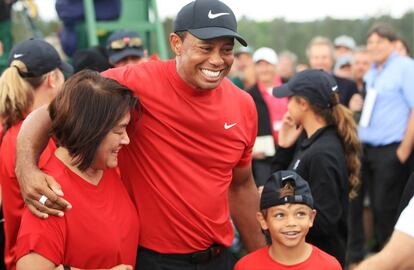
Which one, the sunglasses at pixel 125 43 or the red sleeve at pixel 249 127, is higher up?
the red sleeve at pixel 249 127

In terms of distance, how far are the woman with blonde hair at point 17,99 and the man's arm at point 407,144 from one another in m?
3.79

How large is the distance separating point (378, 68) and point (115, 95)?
5.06 metres

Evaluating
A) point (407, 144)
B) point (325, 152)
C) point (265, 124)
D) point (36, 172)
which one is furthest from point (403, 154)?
point (36, 172)

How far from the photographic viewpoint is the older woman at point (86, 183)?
2881 mm

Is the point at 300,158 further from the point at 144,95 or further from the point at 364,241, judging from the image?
the point at 364,241

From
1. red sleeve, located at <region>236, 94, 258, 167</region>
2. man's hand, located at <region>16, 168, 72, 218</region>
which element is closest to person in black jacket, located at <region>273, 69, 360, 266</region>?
red sleeve, located at <region>236, 94, 258, 167</region>

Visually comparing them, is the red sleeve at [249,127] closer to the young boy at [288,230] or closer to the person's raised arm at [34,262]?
the young boy at [288,230]

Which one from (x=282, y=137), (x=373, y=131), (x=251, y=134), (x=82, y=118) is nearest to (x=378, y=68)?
(x=373, y=131)

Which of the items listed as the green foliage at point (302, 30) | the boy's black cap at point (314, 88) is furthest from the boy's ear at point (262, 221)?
the green foliage at point (302, 30)

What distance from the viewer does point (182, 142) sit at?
3408 mm

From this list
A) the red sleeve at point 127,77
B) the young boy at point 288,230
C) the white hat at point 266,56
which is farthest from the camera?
the white hat at point 266,56

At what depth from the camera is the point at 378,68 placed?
764 centimetres

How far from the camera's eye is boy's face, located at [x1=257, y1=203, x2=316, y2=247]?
3604 millimetres

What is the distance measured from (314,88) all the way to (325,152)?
44 centimetres
